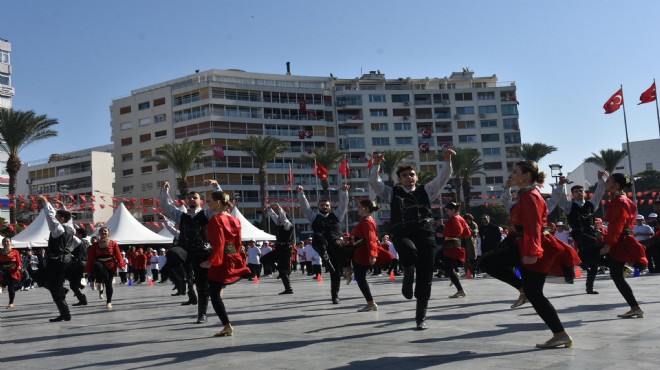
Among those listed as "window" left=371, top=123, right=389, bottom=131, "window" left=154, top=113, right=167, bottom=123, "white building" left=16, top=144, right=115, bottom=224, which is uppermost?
"window" left=154, top=113, right=167, bottom=123

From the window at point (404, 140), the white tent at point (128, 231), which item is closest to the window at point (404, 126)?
the window at point (404, 140)

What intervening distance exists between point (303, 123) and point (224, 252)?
90.2 meters

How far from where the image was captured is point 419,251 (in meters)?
8.29

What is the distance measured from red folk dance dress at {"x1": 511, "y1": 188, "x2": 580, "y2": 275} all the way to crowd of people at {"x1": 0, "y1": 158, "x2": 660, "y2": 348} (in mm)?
10

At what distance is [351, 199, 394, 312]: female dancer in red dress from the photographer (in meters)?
10.7

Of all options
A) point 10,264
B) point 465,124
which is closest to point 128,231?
point 10,264

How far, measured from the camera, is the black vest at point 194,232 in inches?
417

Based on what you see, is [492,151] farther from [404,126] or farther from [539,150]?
[539,150]

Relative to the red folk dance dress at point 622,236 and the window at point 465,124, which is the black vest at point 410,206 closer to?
the red folk dance dress at point 622,236

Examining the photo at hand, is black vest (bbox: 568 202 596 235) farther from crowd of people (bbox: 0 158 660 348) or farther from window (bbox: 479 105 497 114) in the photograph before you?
window (bbox: 479 105 497 114)

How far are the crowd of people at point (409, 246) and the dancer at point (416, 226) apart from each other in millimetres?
12

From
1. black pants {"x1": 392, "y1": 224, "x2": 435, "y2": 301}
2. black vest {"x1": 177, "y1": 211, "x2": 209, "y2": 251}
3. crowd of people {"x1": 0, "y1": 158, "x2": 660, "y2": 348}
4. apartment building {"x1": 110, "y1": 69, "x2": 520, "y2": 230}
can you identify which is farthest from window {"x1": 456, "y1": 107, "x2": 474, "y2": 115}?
black pants {"x1": 392, "y1": 224, "x2": 435, "y2": 301}

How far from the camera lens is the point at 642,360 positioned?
18.2ft

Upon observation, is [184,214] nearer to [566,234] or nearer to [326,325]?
[326,325]
